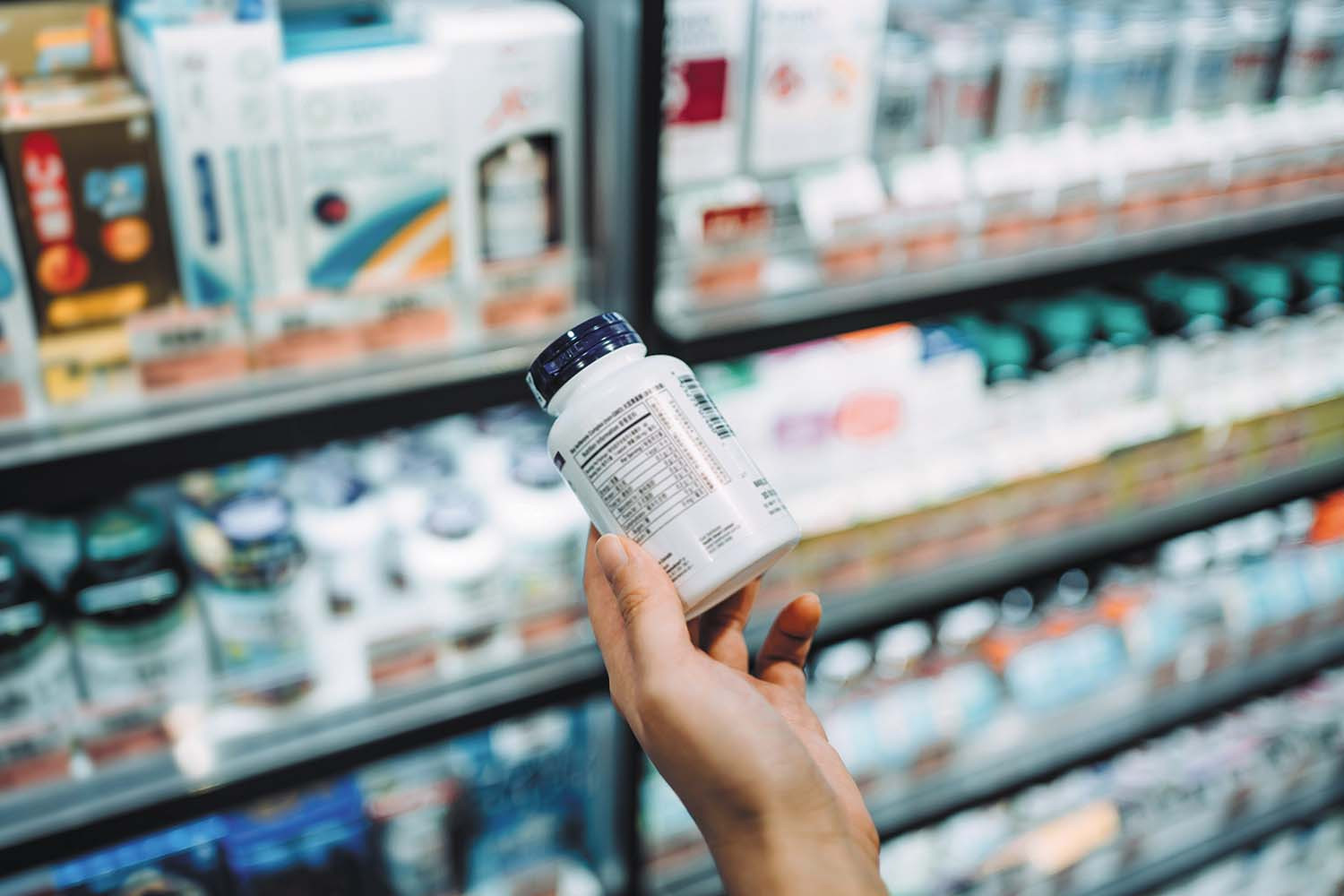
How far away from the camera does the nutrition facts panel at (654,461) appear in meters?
0.77

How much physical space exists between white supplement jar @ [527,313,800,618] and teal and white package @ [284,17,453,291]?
1.25 ft

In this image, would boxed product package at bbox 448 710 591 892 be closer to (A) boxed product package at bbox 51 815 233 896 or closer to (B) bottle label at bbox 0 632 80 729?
(A) boxed product package at bbox 51 815 233 896

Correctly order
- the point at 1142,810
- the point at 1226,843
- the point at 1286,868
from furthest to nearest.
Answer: the point at 1286,868 < the point at 1226,843 < the point at 1142,810

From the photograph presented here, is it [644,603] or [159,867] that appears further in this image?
[159,867]

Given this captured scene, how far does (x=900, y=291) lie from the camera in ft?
4.38

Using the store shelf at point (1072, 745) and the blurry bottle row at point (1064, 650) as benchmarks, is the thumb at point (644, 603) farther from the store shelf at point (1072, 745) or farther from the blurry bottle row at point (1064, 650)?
the store shelf at point (1072, 745)

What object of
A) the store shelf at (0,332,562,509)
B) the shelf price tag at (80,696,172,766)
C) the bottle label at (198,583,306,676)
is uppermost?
the store shelf at (0,332,562,509)

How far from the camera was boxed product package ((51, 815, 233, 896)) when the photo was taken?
1.24 m

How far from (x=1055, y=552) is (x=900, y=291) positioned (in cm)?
61

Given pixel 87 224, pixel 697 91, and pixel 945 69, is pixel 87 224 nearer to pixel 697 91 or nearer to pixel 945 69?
pixel 697 91

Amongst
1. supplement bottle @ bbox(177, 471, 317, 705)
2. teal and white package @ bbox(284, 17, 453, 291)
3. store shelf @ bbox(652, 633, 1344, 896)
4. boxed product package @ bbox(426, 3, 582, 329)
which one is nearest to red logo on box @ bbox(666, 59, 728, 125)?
boxed product package @ bbox(426, 3, 582, 329)

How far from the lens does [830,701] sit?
176 centimetres

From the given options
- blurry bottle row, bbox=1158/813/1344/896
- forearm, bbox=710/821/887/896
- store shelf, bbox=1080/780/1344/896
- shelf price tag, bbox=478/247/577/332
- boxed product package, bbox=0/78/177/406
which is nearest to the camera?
forearm, bbox=710/821/887/896

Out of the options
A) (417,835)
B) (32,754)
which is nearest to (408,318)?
(32,754)
